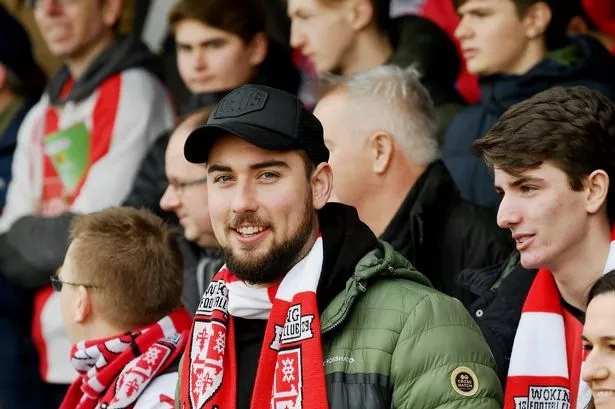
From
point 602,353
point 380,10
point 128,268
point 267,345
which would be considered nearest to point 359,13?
point 380,10

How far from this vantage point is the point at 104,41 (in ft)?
23.5

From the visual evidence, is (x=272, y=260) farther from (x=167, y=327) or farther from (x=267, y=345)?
(x=167, y=327)

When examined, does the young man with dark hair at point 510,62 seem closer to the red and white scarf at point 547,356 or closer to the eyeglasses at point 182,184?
the eyeglasses at point 182,184

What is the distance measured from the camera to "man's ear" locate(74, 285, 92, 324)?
15.3 feet

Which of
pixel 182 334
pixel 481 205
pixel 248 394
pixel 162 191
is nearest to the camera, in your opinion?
pixel 248 394

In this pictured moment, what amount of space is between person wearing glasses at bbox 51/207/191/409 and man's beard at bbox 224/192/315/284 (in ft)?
2.25

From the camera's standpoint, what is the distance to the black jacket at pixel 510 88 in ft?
18.8

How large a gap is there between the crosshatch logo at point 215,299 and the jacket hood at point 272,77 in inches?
95.6

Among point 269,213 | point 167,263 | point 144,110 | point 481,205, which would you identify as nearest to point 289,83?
point 144,110

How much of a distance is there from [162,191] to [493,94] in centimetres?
→ 152

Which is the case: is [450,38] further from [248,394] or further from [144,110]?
[248,394]

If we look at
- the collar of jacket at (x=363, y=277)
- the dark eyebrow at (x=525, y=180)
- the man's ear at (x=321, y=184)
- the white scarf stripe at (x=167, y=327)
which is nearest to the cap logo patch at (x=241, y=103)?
the man's ear at (x=321, y=184)

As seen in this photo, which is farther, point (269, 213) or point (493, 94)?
point (493, 94)

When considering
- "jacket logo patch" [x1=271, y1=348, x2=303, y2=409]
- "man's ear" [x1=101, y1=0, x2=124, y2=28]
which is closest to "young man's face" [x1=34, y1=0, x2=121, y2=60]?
"man's ear" [x1=101, y1=0, x2=124, y2=28]
